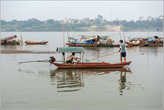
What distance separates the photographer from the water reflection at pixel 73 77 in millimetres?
9109

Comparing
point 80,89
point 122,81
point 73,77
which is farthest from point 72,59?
point 80,89

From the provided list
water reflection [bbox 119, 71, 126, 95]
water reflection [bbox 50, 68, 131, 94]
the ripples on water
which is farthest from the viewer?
water reflection [bbox 50, 68, 131, 94]

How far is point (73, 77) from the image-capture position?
35.6 feet

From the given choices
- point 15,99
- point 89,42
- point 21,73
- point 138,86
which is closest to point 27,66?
point 21,73

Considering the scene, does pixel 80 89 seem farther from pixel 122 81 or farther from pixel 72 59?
pixel 72 59

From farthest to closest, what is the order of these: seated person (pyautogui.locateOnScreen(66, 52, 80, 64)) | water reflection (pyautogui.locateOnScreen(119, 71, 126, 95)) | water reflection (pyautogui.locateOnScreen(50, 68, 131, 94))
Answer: seated person (pyautogui.locateOnScreen(66, 52, 80, 64)) → water reflection (pyautogui.locateOnScreen(50, 68, 131, 94)) → water reflection (pyautogui.locateOnScreen(119, 71, 126, 95))

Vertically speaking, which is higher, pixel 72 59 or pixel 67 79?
pixel 72 59

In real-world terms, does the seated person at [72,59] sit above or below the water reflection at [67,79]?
→ above

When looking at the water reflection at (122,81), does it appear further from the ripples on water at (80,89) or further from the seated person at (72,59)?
the seated person at (72,59)

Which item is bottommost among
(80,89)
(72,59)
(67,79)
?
(80,89)

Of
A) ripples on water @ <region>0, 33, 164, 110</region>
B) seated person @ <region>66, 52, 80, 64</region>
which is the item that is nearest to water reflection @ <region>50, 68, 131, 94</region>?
ripples on water @ <region>0, 33, 164, 110</region>

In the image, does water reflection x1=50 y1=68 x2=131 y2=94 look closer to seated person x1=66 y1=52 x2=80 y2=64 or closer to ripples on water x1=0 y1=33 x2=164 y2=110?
ripples on water x1=0 y1=33 x2=164 y2=110

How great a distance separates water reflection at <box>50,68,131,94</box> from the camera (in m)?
9.11

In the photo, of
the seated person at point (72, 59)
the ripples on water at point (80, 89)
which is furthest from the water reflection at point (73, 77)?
the seated person at point (72, 59)
